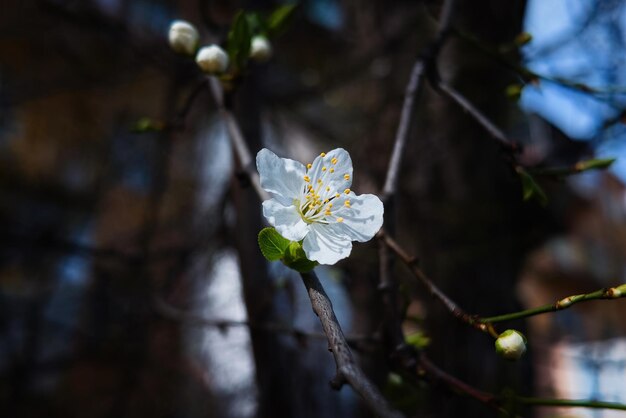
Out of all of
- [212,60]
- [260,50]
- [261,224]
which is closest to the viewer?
[212,60]

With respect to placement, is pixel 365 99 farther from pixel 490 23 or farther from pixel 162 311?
pixel 162 311

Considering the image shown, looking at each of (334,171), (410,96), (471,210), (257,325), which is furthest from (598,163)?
(471,210)

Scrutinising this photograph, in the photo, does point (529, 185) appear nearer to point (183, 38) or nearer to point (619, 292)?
point (619, 292)

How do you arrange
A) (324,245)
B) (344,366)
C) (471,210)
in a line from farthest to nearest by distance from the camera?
(471,210) < (324,245) < (344,366)

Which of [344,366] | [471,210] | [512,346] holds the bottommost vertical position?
[344,366]

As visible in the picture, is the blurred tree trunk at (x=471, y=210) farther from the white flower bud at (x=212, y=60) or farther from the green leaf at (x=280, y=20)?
the white flower bud at (x=212, y=60)

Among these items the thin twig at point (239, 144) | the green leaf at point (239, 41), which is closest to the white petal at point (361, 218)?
the thin twig at point (239, 144)
